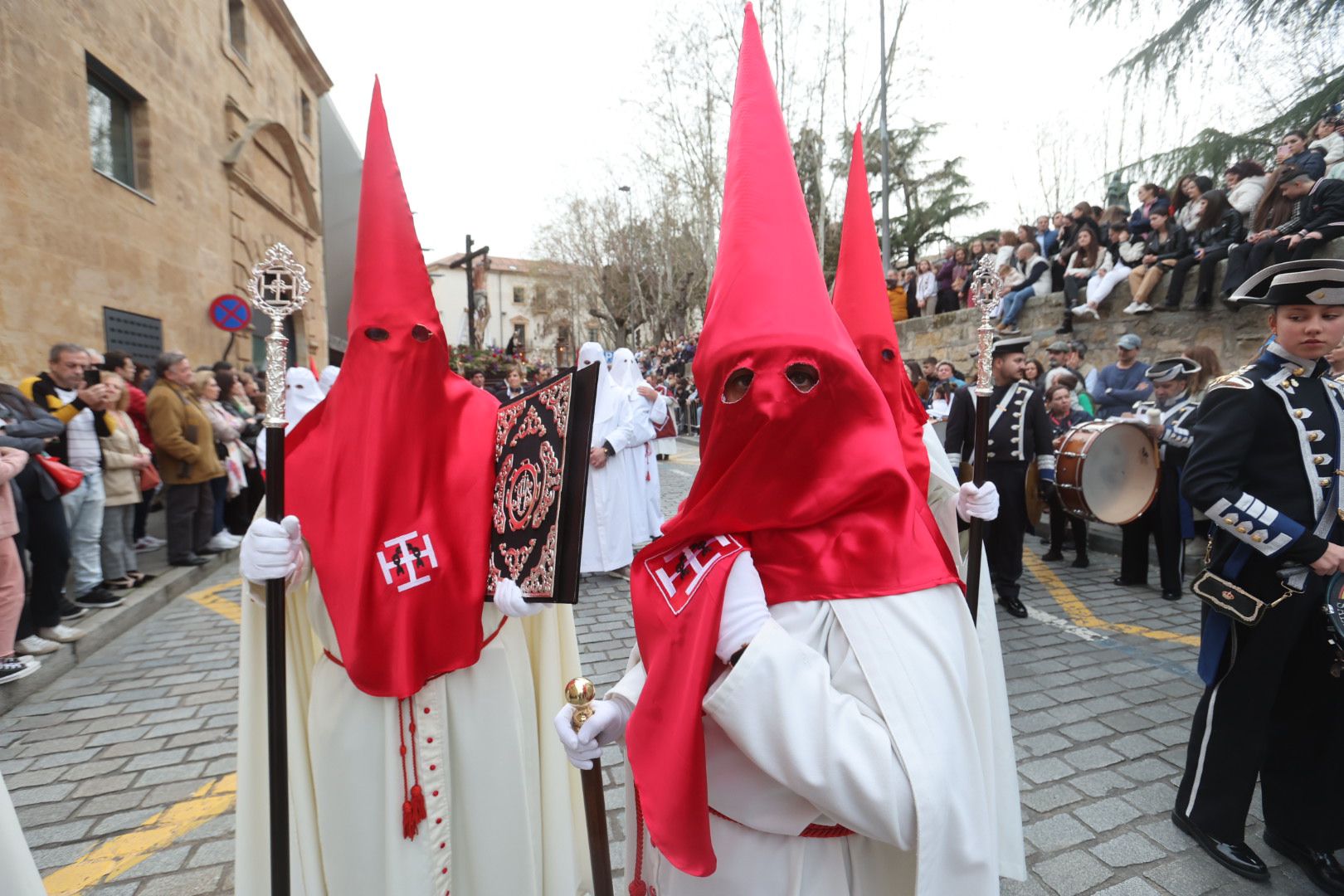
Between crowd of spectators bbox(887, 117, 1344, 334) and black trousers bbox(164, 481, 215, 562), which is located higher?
crowd of spectators bbox(887, 117, 1344, 334)

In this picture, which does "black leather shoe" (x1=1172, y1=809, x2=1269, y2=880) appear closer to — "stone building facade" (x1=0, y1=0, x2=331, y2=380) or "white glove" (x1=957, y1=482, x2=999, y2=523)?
"white glove" (x1=957, y1=482, x2=999, y2=523)

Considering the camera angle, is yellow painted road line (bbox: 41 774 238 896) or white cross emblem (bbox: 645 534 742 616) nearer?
white cross emblem (bbox: 645 534 742 616)

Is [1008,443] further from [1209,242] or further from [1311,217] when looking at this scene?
[1209,242]

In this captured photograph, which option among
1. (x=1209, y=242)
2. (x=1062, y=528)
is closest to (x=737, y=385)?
(x=1062, y=528)

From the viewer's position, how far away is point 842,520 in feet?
4.85

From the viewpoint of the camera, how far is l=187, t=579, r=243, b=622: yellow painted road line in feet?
20.3

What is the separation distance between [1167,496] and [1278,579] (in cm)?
402

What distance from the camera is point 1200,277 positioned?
9109 mm

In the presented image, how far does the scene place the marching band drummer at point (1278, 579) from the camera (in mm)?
2537

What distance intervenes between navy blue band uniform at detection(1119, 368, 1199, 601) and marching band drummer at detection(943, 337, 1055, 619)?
2.99ft

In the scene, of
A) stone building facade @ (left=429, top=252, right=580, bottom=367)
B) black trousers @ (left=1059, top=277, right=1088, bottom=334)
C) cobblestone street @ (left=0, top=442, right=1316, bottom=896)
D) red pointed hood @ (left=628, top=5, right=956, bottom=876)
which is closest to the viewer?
red pointed hood @ (left=628, top=5, right=956, bottom=876)

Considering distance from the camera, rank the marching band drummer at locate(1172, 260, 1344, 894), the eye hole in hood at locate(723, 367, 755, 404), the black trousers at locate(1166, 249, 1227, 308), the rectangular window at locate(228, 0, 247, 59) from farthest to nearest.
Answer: the rectangular window at locate(228, 0, 247, 59) < the black trousers at locate(1166, 249, 1227, 308) < the marching band drummer at locate(1172, 260, 1344, 894) < the eye hole in hood at locate(723, 367, 755, 404)

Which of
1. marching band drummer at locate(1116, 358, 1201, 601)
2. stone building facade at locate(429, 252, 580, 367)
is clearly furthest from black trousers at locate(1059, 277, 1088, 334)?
stone building facade at locate(429, 252, 580, 367)

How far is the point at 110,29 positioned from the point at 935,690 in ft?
47.5
